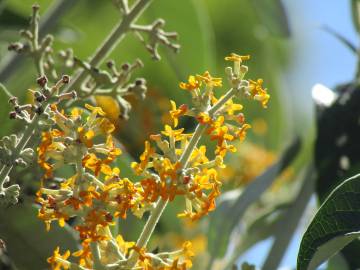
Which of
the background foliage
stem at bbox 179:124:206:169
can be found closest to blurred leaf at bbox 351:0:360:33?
the background foliage

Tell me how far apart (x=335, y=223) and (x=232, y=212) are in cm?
104

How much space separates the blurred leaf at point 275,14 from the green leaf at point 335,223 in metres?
1.25

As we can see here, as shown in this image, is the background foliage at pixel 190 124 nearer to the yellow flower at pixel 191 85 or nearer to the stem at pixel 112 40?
the stem at pixel 112 40

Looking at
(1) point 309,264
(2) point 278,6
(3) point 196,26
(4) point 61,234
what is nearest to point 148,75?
(3) point 196,26

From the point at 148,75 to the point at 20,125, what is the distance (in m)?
1.46

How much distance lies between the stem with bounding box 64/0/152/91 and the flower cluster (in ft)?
1.37

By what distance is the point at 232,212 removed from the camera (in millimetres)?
2949

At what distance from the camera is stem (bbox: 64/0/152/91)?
2.21 m

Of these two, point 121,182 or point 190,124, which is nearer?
point 121,182

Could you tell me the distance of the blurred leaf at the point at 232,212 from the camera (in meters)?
2.91

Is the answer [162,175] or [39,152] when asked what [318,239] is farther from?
[39,152]

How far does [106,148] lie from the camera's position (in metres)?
1.79

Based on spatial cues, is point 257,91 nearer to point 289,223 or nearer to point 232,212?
point 289,223

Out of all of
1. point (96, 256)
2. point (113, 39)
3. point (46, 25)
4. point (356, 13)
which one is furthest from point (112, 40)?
point (356, 13)
